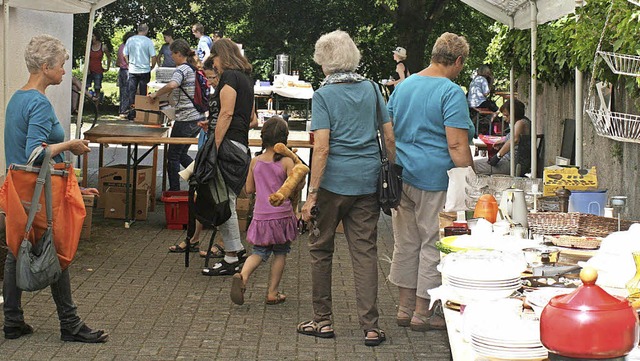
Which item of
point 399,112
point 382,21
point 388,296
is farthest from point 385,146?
point 382,21

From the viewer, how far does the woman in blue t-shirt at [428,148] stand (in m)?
6.69

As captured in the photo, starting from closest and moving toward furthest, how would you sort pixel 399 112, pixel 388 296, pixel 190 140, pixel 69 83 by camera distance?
pixel 399 112, pixel 388 296, pixel 190 140, pixel 69 83

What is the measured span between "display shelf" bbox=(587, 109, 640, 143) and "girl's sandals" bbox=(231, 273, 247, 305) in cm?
263

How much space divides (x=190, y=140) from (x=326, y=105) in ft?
16.2

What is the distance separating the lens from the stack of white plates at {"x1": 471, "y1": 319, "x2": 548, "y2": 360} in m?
3.21

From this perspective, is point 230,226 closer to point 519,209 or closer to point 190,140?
point 190,140

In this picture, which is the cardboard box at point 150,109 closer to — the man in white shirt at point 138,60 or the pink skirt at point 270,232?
the pink skirt at point 270,232

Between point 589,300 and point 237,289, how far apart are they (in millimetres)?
4997

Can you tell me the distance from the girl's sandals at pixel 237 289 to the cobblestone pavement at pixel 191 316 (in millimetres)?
101

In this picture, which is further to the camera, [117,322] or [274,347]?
[117,322]

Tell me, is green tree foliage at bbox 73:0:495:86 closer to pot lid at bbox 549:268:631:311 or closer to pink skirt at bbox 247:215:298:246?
pink skirt at bbox 247:215:298:246

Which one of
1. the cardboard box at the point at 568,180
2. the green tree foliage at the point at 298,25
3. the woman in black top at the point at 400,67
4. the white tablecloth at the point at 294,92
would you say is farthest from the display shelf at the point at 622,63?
the green tree foliage at the point at 298,25

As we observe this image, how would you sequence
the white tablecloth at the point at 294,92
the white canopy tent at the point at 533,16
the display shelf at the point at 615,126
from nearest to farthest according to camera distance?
the display shelf at the point at 615,126 → the white canopy tent at the point at 533,16 → the white tablecloth at the point at 294,92

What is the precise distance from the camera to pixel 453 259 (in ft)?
13.1
